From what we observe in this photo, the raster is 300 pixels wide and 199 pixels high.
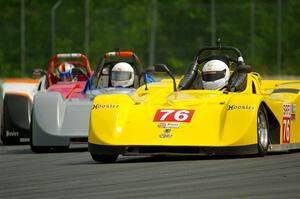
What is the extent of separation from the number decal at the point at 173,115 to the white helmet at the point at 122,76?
5936mm

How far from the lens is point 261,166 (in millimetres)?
12766

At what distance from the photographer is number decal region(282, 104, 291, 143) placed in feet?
48.9

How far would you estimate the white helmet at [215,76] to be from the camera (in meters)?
15.5

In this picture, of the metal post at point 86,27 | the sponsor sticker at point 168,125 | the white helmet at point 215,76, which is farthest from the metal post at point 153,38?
the sponsor sticker at point 168,125

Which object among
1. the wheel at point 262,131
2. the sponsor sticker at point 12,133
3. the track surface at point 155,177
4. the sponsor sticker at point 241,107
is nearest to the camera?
the track surface at point 155,177

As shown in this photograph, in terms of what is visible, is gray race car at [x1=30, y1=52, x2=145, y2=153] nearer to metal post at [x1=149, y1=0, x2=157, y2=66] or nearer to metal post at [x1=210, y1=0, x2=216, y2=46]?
metal post at [x1=149, y1=0, x2=157, y2=66]

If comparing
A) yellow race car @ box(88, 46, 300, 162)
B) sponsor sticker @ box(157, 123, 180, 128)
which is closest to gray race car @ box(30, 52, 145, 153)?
yellow race car @ box(88, 46, 300, 162)

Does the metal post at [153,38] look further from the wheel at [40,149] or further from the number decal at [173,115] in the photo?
the number decal at [173,115]

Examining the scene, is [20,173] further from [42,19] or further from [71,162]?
[42,19]

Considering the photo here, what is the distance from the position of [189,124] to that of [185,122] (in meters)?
0.06

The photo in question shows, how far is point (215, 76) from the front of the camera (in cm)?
1555

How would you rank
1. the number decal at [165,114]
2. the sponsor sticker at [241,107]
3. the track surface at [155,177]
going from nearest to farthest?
the track surface at [155,177], the sponsor sticker at [241,107], the number decal at [165,114]

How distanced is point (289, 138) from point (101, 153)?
2.60 m

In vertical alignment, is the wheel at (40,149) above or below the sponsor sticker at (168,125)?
below
